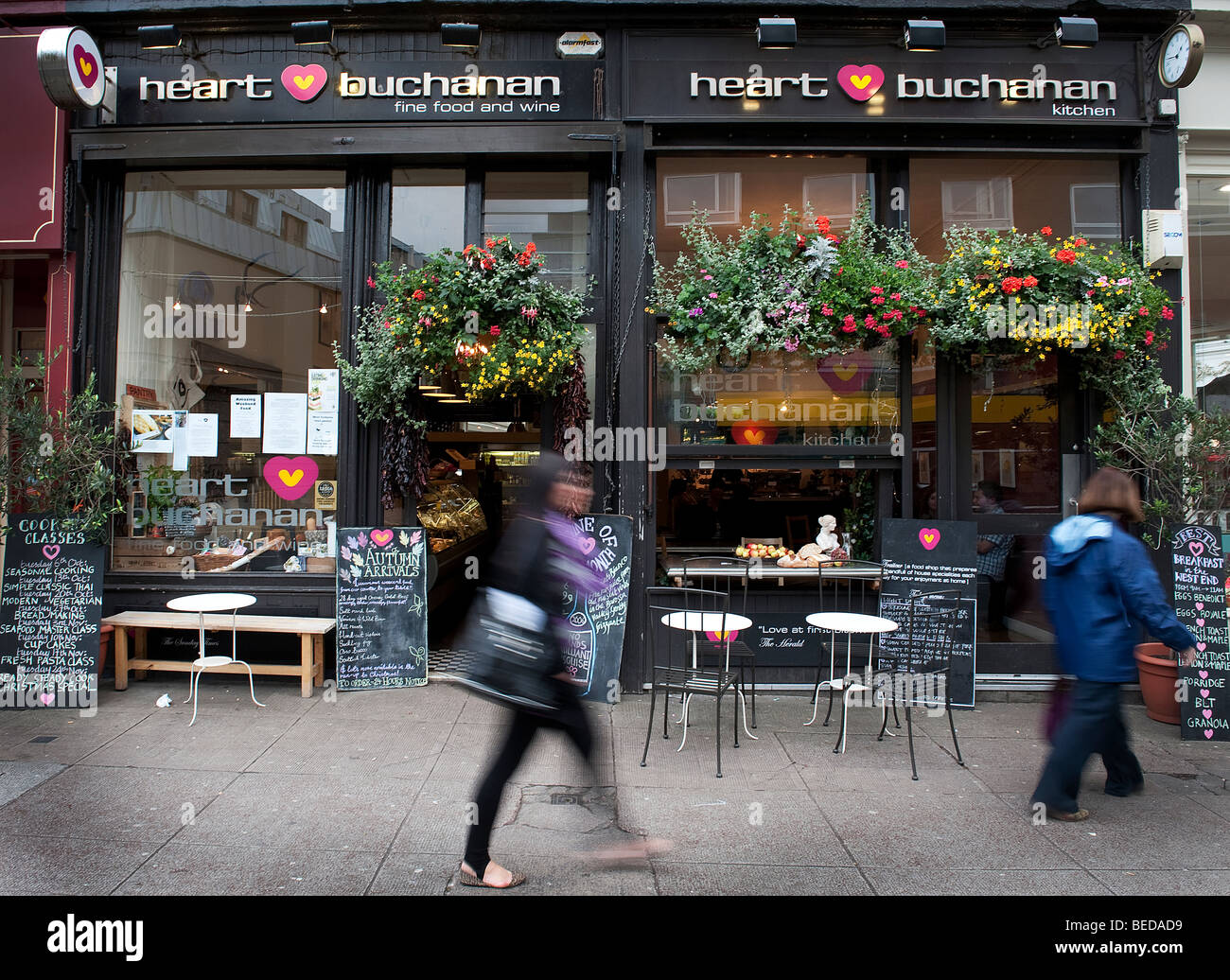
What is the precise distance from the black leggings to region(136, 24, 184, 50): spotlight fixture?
22.4ft

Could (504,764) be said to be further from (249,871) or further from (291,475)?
(291,475)

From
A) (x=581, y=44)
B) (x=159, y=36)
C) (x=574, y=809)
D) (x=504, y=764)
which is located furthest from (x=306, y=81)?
(x=574, y=809)

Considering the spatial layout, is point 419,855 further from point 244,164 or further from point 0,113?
point 0,113

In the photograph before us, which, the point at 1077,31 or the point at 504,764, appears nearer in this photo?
the point at 504,764

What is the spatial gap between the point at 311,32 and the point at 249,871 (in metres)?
6.50

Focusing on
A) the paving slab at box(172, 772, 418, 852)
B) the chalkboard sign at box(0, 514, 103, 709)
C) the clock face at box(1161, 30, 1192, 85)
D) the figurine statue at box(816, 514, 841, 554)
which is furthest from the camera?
the figurine statue at box(816, 514, 841, 554)

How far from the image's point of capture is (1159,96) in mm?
6711

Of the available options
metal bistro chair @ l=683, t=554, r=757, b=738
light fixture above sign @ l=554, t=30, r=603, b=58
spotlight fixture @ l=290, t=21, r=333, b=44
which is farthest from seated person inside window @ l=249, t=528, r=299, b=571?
light fixture above sign @ l=554, t=30, r=603, b=58

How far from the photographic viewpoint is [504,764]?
133 inches

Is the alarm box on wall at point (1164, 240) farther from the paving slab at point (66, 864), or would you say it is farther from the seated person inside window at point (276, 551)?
the paving slab at point (66, 864)

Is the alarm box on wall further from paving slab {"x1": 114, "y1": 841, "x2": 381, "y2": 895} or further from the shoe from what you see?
paving slab {"x1": 114, "y1": 841, "x2": 381, "y2": 895}

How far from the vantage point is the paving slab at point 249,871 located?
3.48 m

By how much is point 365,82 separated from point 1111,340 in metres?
6.56

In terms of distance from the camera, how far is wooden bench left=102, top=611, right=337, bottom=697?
21.0 ft
